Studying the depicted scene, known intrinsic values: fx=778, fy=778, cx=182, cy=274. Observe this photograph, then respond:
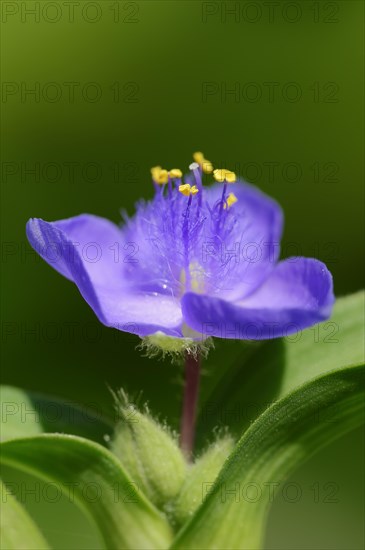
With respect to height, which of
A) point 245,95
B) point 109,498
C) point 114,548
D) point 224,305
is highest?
point 245,95

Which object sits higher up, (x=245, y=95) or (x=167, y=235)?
(x=245, y=95)

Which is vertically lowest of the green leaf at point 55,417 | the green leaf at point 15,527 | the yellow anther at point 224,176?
the green leaf at point 15,527

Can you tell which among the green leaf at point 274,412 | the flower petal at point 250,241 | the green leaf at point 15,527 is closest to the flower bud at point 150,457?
the green leaf at point 274,412

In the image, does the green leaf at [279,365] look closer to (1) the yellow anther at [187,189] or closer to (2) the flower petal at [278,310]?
(2) the flower petal at [278,310]

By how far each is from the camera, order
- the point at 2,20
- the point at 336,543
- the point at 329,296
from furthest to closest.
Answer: the point at 2,20 < the point at 336,543 < the point at 329,296

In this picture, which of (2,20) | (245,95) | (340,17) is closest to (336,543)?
(245,95)

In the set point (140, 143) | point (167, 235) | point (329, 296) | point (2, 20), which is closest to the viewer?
point (329, 296)

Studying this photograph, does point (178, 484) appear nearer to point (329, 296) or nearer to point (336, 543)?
point (329, 296)
